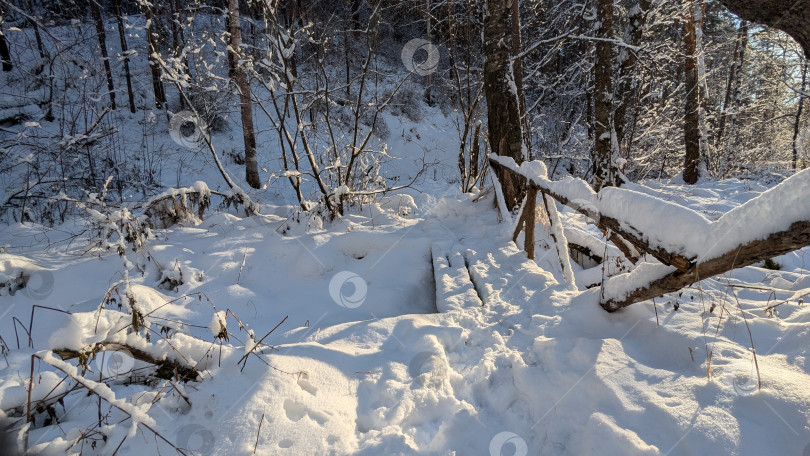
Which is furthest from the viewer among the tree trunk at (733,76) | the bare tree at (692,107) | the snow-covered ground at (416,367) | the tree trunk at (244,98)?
the tree trunk at (733,76)

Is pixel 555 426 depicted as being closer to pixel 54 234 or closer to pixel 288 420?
pixel 288 420

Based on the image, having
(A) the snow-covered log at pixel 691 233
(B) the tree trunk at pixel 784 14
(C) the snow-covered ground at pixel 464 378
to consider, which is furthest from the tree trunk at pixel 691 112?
(A) the snow-covered log at pixel 691 233

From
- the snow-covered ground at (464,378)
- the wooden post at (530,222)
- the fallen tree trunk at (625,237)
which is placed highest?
the fallen tree trunk at (625,237)

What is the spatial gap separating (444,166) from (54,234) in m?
11.3

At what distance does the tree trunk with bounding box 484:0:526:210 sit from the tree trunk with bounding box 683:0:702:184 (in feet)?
24.0

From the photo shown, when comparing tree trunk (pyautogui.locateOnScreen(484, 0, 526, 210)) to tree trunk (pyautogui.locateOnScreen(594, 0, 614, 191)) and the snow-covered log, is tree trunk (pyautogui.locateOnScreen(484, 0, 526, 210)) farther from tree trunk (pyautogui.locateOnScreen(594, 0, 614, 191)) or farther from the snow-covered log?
tree trunk (pyautogui.locateOnScreen(594, 0, 614, 191))

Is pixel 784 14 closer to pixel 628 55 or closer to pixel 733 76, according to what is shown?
pixel 628 55

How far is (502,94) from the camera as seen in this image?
4.74m

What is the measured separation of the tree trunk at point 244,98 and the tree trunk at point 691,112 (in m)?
10.2

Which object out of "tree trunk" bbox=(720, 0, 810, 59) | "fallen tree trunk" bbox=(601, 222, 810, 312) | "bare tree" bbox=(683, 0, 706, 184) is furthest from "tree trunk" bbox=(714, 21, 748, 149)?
"fallen tree trunk" bbox=(601, 222, 810, 312)

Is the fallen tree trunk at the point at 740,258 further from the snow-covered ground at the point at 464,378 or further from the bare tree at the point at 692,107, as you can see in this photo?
the bare tree at the point at 692,107

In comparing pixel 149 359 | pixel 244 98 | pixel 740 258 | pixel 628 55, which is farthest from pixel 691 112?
pixel 149 359

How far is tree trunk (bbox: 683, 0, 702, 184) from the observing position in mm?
9328

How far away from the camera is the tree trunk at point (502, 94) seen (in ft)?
14.9
